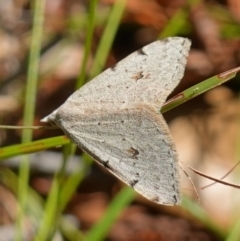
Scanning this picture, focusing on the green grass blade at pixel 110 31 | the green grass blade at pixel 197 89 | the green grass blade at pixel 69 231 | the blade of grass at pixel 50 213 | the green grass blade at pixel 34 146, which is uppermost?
the green grass blade at pixel 110 31

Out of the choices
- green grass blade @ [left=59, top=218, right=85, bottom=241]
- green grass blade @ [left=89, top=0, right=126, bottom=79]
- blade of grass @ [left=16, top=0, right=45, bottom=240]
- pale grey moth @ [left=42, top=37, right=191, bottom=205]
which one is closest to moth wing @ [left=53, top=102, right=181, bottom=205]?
pale grey moth @ [left=42, top=37, right=191, bottom=205]

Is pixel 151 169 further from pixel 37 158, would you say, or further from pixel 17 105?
pixel 17 105

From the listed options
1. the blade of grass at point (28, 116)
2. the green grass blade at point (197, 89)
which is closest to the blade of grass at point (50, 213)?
the blade of grass at point (28, 116)

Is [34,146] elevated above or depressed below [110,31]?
below

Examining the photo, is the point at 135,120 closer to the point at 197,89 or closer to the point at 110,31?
the point at 197,89

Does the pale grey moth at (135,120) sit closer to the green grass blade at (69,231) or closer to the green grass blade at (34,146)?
the green grass blade at (34,146)

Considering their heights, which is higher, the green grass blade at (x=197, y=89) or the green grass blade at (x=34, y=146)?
the green grass blade at (x=197, y=89)

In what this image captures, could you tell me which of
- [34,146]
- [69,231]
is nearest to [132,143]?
[34,146]

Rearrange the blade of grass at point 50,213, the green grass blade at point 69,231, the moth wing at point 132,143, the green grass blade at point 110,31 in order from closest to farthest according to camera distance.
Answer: the moth wing at point 132,143 → the blade of grass at point 50,213 → the green grass blade at point 110,31 → the green grass blade at point 69,231
